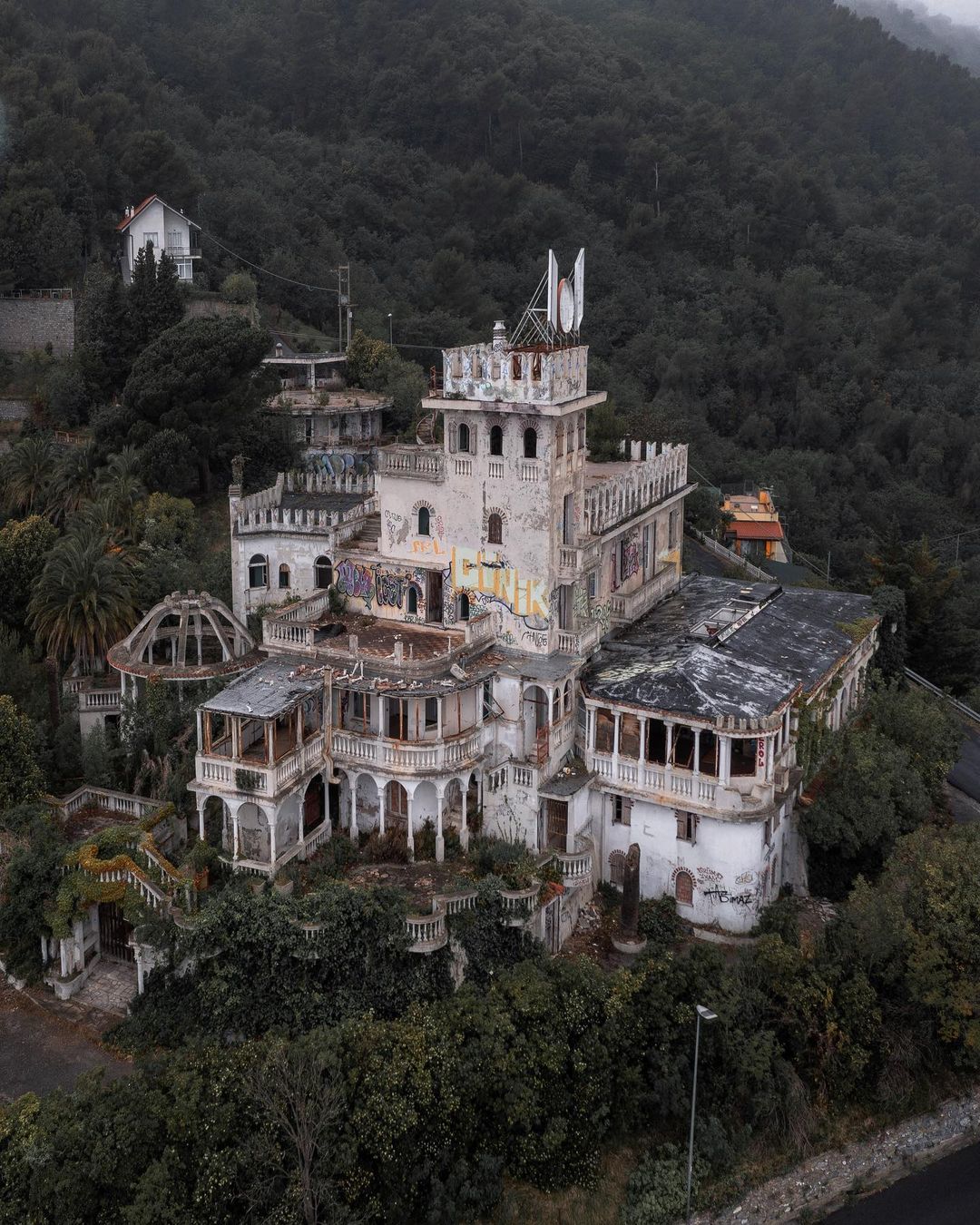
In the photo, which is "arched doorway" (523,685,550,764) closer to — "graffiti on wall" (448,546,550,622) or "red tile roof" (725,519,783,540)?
"graffiti on wall" (448,546,550,622)

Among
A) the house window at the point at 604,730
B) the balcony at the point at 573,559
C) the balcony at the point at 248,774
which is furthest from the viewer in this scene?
the balcony at the point at 573,559

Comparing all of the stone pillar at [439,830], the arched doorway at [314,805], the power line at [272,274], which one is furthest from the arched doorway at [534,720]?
the power line at [272,274]

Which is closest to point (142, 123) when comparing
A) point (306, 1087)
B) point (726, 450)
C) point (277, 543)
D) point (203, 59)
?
point (203, 59)

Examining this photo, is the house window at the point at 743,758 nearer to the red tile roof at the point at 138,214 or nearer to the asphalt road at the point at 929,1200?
the asphalt road at the point at 929,1200

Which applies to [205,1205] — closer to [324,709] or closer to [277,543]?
[324,709]

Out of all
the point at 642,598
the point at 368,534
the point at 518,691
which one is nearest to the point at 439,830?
the point at 518,691
